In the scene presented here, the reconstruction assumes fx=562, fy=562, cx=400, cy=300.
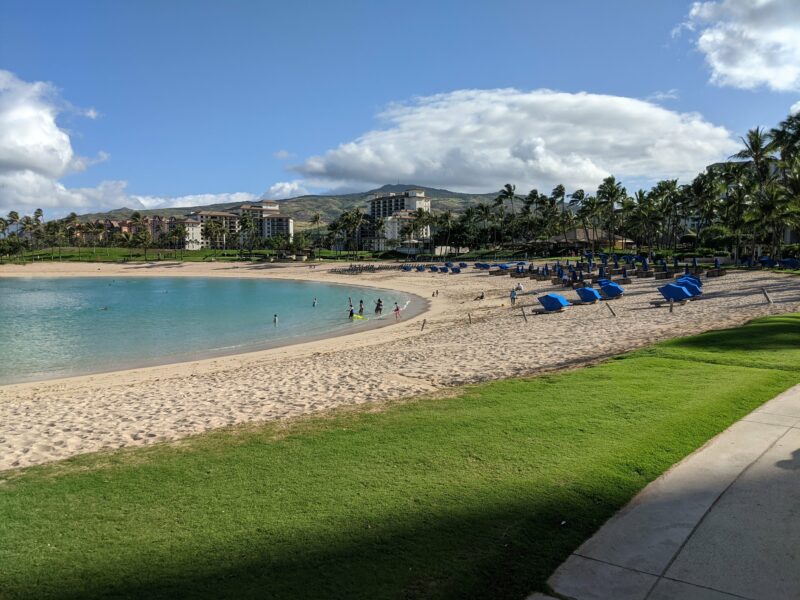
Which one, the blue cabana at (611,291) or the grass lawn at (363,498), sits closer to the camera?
the grass lawn at (363,498)

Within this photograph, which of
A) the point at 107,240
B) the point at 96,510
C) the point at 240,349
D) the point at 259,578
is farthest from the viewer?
the point at 107,240

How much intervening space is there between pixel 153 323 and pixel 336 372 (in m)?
30.2

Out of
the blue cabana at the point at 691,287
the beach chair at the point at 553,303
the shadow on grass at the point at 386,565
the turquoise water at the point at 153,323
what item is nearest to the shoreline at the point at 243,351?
the turquoise water at the point at 153,323

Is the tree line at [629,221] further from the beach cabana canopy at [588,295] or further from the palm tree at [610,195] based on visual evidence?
the beach cabana canopy at [588,295]

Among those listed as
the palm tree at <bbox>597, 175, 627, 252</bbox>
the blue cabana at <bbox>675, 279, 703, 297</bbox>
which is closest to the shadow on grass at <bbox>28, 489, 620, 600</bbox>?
the blue cabana at <bbox>675, 279, 703, 297</bbox>

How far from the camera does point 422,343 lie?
77.1ft

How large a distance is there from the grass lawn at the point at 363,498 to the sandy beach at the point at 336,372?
244 cm

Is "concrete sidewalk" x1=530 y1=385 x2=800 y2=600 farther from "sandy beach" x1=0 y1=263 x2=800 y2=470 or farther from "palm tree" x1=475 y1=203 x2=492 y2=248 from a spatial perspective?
"palm tree" x1=475 y1=203 x2=492 y2=248

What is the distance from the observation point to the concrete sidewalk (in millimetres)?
4352

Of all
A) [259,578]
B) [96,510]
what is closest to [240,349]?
[96,510]

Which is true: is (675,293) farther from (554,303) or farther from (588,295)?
(554,303)

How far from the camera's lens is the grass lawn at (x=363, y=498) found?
15.5ft

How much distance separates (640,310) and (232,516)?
24977 millimetres

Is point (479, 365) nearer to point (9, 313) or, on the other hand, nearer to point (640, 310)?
point (640, 310)
